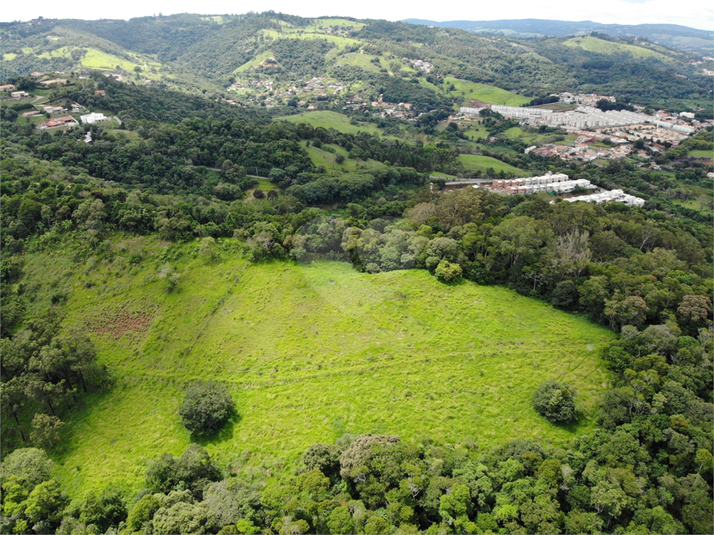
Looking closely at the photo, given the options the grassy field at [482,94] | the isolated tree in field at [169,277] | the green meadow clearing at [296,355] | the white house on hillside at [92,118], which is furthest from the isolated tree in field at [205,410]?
the grassy field at [482,94]

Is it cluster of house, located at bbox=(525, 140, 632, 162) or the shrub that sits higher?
the shrub

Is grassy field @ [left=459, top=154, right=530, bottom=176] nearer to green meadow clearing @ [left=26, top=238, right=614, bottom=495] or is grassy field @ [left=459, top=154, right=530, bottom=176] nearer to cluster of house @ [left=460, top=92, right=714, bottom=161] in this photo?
cluster of house @ [left=460, top=92, right=714, bottom=161]

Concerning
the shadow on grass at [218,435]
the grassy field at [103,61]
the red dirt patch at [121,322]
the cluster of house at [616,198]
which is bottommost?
the shadow on grass at [218,435]

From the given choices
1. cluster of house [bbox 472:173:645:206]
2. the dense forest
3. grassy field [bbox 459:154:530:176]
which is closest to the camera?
the dense forest

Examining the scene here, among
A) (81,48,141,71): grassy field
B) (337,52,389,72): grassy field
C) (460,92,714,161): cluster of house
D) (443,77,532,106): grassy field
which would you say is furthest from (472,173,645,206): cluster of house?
(81,48,141,71): grassy field

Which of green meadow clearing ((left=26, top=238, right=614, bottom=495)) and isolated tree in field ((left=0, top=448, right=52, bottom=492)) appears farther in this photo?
green meadow clearing ((left=26, top=238, right=614, bottom=495))

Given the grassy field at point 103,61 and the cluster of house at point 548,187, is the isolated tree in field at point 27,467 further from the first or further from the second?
the grassy field at point 103,61
